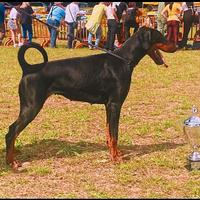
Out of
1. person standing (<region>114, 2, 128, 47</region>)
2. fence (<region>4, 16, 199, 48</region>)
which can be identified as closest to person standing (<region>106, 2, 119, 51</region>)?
person standing (<region>114, 2, 128, 47</region>)

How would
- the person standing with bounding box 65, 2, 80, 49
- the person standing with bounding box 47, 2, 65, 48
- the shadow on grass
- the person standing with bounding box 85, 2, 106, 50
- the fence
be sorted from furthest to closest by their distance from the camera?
1. the fence
2. the person standing with bounding box 47, 2, 65, 48
3. the person standing with bounding box 65, 2, 80, 49
4. the person standing with bounding box 85, 2, 106, 50
5. the shadow on grass

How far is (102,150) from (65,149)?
0.46m

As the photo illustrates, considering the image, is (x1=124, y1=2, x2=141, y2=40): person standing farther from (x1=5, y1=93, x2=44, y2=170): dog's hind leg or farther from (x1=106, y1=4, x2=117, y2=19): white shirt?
(x1=5, y1=93, x2=44, y2=170): dog's hind leg

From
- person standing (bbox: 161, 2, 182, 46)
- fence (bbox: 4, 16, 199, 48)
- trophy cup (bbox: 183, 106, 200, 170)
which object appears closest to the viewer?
trophy cup (bbox: 183, 106, 200, 170)

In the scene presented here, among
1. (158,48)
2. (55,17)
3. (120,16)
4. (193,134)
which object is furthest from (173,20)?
(193,134)

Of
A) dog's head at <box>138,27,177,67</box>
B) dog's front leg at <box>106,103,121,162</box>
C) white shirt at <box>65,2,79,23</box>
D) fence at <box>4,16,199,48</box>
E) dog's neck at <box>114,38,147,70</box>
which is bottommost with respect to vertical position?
fence at <box>4,16,199,48</box>

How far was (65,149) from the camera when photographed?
5.54 metres

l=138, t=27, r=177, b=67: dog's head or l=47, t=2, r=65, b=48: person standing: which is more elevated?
l=138, t=27, r=177, b=67: dog's head

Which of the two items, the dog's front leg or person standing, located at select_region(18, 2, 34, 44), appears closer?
the dog's front leg

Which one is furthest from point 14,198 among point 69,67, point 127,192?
point 69,67

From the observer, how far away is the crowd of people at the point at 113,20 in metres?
15.9

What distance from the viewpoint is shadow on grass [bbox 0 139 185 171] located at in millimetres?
5332

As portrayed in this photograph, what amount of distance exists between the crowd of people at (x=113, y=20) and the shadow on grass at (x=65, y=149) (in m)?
9.59

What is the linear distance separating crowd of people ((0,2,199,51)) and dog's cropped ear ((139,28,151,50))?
10.0 m
